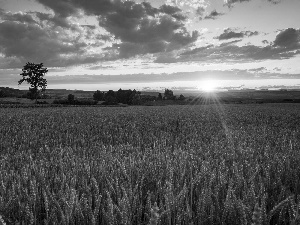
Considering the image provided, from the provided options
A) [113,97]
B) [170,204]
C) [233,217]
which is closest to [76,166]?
[170,204]

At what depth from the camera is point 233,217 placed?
86.4 inches

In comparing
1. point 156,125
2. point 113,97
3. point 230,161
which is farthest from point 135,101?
point 230,161

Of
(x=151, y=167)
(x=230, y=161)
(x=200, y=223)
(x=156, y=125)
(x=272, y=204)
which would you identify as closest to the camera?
(x=200, y=223)

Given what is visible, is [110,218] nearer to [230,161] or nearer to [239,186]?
[239,186]

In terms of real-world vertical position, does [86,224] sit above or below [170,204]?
below

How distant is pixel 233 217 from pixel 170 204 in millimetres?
512

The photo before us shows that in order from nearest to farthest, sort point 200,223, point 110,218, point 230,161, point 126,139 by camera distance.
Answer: point 110,218, point 200,223, point 230,161, point 126,139

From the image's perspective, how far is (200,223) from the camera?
2092 millimetres

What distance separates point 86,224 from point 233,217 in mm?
1144

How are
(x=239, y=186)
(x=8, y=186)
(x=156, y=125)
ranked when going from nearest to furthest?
(x=239, y=186), (x=8, y=186), (x=156, y=125)

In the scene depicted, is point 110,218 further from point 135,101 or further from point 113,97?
point 113,97

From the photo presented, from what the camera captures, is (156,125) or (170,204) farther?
(156,125)

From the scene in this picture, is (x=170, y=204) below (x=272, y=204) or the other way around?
the other way around

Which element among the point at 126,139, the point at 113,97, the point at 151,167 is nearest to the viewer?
the point at 151,167
